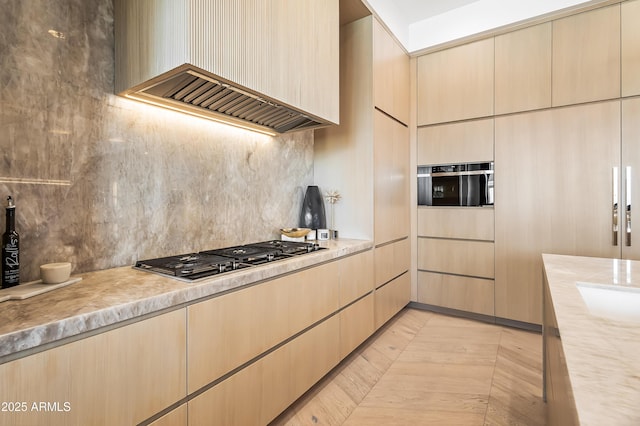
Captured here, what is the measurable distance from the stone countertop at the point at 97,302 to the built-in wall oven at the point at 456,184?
239 centimetres

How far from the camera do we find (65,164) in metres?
1.36

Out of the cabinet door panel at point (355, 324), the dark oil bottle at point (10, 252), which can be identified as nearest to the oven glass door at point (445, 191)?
the cabinet door panel at point (355, 324)

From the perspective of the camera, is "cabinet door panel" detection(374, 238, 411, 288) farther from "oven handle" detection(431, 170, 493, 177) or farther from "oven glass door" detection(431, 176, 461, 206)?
"oven handle" detection(431, 170, 493, 177)

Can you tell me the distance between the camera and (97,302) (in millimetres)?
994

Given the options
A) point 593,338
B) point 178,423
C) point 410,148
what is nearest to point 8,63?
point 178,423

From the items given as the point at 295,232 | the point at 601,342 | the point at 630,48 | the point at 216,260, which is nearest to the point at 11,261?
the point at 216,260

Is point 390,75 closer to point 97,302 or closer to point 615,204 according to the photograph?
point 615,204

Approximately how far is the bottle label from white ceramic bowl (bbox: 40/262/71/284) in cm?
8

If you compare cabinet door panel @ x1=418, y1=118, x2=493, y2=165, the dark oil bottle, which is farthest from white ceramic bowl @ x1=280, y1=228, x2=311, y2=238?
cabinet door panel @ x1=418, y1=118, x2=493, y2=165

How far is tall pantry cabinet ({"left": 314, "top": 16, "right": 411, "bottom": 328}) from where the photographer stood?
2658 mm

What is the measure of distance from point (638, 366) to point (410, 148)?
3077 mm

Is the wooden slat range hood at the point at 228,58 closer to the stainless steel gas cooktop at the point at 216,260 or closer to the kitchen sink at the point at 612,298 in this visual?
the stainless steel gas cooktop at the point at 216,260

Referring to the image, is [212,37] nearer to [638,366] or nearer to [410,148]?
[638,366]

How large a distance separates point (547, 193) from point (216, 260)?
2.92m
